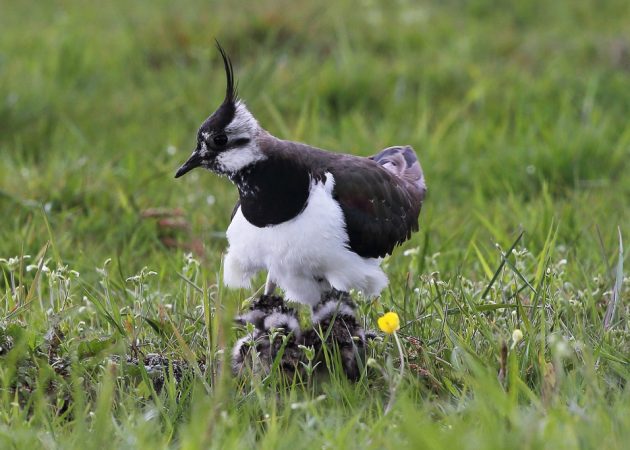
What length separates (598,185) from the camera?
249 inches

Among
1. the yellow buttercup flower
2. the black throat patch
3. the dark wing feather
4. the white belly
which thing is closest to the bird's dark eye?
the black throat patch

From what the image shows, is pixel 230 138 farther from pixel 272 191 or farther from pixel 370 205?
pixel 370 205

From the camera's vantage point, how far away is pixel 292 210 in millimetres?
3953

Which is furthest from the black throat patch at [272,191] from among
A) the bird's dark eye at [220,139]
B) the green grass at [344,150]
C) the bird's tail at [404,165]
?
the bird's tail at [404,165]

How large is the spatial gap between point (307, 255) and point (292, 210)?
Result: 7.1 inches

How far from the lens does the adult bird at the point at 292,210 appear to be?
13.0 feet

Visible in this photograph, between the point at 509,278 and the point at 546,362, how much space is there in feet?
3.03

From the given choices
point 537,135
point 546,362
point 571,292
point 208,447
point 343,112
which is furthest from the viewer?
point 343,112

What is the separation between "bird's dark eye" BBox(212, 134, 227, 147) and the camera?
403 cm

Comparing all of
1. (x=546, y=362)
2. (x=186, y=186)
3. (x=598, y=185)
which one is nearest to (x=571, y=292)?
(x=546, y=362)

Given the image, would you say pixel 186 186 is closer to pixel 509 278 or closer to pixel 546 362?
pixel 509 278

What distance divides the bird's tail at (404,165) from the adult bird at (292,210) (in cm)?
60

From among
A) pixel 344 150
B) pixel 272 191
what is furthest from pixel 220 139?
pixel 344 150

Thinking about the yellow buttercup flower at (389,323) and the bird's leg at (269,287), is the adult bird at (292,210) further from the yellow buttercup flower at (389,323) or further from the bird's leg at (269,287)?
the yellow buttercup flower at (389,323)
